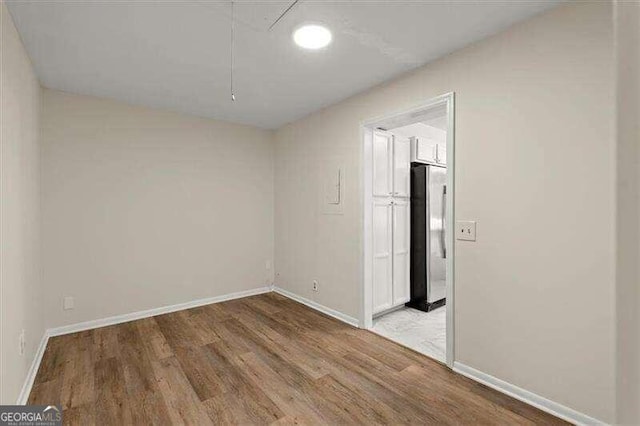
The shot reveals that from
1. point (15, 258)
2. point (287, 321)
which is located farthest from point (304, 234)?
point (15, 258)

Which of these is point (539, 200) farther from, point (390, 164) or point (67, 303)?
point (67, 303)

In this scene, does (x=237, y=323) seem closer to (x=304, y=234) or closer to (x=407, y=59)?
(x=304, y=234)

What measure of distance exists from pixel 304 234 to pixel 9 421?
2.94 metres

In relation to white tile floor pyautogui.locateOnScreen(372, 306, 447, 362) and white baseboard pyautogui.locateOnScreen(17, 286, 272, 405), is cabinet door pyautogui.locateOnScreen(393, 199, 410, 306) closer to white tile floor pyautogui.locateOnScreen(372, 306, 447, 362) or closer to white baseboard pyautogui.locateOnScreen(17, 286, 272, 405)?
white tile floor pyautogui.locateOnScreen(372, 306, 447, 362)

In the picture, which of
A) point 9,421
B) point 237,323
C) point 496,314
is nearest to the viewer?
point 9,421

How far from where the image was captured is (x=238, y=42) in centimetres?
229

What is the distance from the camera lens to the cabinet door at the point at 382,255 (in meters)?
3.38

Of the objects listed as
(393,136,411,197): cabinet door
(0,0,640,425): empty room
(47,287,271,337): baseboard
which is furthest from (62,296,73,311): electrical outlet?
(393,136,411,197): cabinet door

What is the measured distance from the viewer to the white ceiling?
1930 mm

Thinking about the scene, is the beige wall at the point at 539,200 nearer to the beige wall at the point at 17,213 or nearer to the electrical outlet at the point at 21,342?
the beige wall at the point at 17,213

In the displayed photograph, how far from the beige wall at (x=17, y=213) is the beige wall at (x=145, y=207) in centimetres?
42

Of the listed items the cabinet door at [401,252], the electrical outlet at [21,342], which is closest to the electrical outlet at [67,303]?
the electrical outlet at [21,342]

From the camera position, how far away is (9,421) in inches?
62.6

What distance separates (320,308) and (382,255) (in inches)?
39.6
